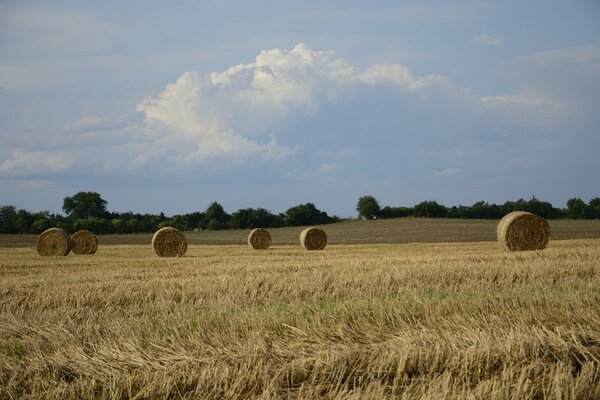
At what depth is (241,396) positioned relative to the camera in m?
4.31

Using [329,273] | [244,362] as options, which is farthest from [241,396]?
[329,273]

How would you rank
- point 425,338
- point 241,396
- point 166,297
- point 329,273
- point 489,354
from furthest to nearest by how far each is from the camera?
point 329,273 < point 166,297 < point 425,338 < point 489,354 < point 241,396

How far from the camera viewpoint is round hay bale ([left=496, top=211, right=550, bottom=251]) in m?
22.8

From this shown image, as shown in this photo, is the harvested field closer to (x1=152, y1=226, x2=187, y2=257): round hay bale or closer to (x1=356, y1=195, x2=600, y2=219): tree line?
(x1=356, y1=195, x2=600, y2=219): tree line

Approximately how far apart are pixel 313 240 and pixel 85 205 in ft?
145

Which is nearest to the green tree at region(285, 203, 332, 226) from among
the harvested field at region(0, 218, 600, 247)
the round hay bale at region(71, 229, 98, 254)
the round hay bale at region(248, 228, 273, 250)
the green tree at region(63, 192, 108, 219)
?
the harvested field at region(0, 218, 600, 247)

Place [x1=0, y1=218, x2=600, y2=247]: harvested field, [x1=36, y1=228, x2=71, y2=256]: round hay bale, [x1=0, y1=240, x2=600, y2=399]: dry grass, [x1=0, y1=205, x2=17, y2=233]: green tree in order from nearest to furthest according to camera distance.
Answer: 1. [x1=0, y1=240, x2=600, y2=399]: dry grass
2. [x1=36, y1=228, x2=71, y2=256]: round hay bale
3. [x1=0, y1=218, x2=600, y2=247]: harvested field
4. [x1=0, y1=205, x2=17, y2=233]: green tree

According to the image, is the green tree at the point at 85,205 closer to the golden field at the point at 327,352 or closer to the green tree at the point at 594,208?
the green tree at the point at 594,208

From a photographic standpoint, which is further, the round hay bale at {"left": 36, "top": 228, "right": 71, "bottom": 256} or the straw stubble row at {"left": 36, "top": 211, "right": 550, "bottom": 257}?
the round hay bale at {"left": 36, "top": 228, "right": 71, "bottom": 256}

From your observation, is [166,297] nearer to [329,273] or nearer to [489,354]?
[329,273]

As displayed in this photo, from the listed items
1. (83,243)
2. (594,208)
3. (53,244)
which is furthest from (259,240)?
(594,208)

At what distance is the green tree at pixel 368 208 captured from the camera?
66000mm

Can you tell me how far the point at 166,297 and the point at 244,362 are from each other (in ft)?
17.9

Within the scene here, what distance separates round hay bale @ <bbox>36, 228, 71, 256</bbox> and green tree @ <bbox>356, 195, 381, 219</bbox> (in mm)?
40963
